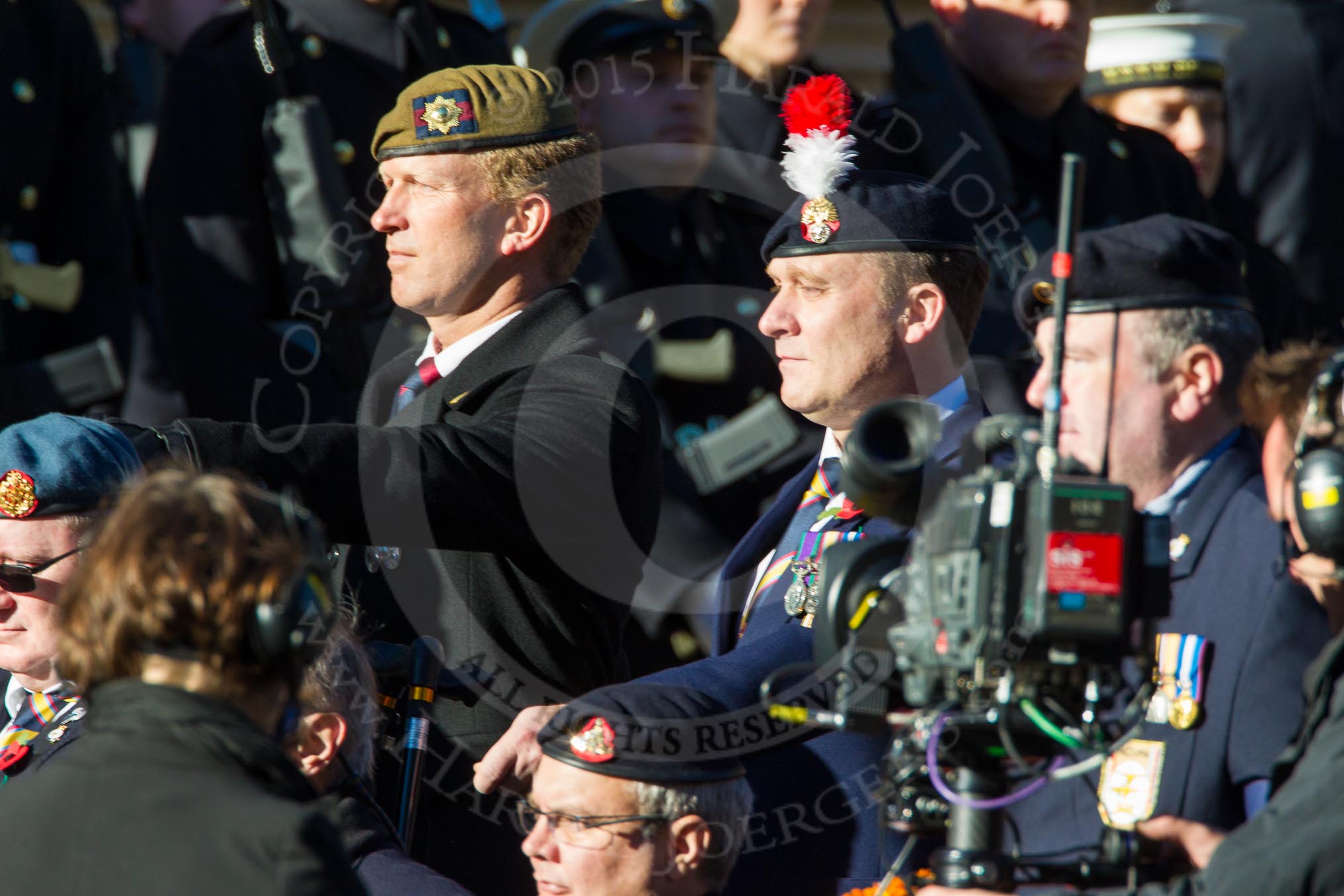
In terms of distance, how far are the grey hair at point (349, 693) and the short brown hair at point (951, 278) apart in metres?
1.17

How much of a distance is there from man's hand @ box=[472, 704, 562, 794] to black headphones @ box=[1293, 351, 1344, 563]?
1.29 meters

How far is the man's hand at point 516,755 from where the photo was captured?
3.26 m

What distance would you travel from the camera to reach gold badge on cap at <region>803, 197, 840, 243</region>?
3725 millimetres

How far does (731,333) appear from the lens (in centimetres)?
547

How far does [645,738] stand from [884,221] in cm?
119

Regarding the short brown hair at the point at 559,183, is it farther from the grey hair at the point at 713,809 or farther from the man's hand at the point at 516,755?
the grey hair at the point at 713,809

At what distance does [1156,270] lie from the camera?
3383mm

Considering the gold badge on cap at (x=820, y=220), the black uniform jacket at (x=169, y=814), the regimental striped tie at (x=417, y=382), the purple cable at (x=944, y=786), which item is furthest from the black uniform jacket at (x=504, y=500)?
the purple cable at (x=944, y=786)

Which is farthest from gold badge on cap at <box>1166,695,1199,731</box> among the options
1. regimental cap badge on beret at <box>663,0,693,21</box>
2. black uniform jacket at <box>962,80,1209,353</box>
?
regimental cap badge on beret at <box>663,0,693,21</box>

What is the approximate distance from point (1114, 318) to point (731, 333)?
7.26 feet

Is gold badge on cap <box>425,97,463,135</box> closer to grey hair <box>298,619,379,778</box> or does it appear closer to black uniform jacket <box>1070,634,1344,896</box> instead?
grey hair <box>298,619,379,778</box>

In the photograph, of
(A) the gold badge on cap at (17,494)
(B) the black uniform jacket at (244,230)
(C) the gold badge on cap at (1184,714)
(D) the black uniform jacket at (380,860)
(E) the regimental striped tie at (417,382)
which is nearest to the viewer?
(C) the gold badge on cap at (1184,714)

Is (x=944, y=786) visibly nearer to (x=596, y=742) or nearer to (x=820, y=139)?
(x=596, y=742)

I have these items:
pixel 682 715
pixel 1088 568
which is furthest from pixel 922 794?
pixel 682 715
